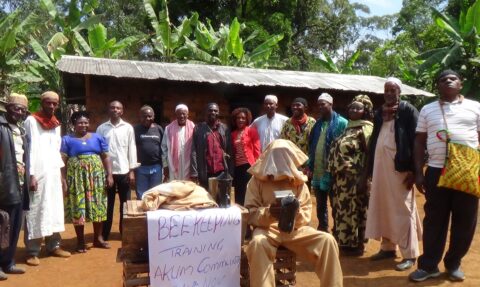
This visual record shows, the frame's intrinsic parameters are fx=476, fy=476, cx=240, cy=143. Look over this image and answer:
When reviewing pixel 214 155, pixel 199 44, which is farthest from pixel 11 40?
pixel 214 155

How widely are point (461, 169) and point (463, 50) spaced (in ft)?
30.8

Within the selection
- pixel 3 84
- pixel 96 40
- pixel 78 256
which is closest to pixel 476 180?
pixel 78 256

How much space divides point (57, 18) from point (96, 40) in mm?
1557

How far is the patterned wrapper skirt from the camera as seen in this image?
18.9 feet

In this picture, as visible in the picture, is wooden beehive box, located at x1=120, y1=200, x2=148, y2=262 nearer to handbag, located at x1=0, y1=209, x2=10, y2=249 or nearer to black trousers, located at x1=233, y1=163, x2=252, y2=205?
handbag, located at x1=0, y1=209, x2=10, y2=249

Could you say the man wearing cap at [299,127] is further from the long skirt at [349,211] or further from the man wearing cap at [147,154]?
the man wearing cap at [147,154]

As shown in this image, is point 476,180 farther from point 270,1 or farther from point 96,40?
point 270,1

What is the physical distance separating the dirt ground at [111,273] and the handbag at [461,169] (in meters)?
1.00

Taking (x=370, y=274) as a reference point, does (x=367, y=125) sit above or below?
above

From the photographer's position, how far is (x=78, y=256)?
19.3 feet

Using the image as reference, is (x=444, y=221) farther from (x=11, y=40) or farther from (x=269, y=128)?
(x=11, y=40)

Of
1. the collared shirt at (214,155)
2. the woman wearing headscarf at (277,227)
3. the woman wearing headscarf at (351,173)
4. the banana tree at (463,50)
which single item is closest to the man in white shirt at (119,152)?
the collared shirt at (214,155)

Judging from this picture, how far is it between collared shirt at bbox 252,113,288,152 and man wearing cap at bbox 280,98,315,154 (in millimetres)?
236

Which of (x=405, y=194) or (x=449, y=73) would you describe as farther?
(x=405, y=194)
